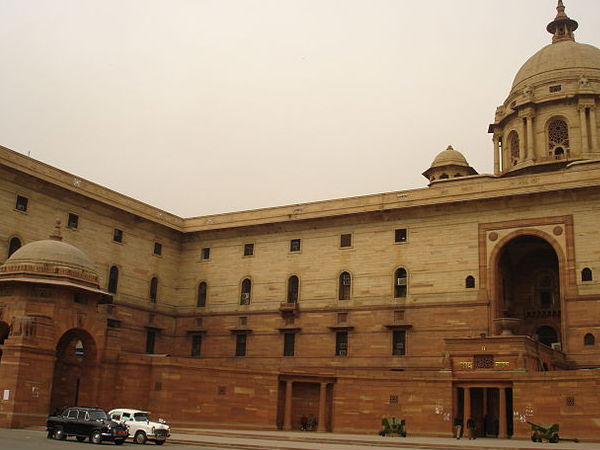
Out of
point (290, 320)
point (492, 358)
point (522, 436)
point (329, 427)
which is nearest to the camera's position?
point (522, 436)

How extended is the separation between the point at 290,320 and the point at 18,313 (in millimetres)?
20162

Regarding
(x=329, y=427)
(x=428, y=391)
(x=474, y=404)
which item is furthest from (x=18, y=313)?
(x=474, y=404)

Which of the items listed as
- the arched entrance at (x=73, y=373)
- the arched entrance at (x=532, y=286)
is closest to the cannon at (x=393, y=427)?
the arched entrance at (x=532, y=286)

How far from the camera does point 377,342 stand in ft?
147

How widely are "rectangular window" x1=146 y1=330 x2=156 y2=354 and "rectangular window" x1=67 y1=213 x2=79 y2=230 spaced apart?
929cm

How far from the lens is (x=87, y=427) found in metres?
25.3

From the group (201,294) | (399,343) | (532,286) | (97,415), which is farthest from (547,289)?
(97,415)

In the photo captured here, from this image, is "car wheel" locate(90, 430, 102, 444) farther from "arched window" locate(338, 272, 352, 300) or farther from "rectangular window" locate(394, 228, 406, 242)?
"rectangular window" locate(394, 228, 406, 242)

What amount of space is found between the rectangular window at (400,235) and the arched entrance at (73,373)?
2036 cm

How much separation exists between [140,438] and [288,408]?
1188 centimetres

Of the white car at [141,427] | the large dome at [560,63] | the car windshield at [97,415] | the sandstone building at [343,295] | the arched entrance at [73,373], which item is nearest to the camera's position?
the car windshield at [97,415]

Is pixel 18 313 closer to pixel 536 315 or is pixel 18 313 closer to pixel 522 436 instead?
pixel 522 436

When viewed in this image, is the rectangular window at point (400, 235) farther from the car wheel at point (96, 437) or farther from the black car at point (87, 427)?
the car wheel at point (96, 437)

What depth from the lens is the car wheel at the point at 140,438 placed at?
26.8 meters
